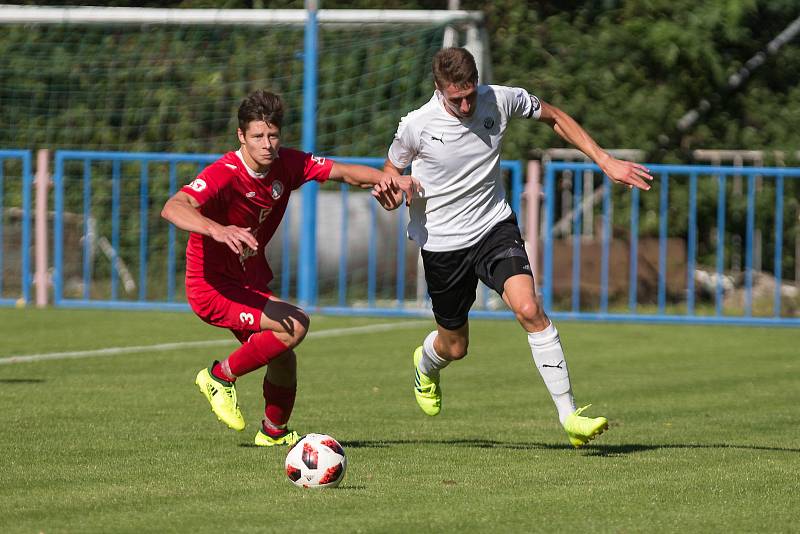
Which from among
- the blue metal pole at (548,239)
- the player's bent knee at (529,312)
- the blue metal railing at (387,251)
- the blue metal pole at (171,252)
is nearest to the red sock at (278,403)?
the player's bent knee at (529,312)

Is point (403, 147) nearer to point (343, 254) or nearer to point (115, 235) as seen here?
point (343, 254)

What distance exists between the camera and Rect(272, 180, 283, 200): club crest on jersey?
7.33m

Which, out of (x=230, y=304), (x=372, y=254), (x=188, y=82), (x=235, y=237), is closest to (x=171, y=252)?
(x=372, y=254)

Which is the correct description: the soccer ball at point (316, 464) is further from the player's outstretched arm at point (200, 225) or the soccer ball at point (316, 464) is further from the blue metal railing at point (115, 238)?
the blue metal railing at point (115, 238)

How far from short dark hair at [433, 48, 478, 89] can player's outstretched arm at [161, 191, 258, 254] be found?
1285mm

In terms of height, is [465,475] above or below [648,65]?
below

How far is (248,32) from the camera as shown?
61.5 ft

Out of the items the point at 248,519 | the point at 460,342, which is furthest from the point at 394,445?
the point at 248,519

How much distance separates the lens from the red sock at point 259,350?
7.24 metres

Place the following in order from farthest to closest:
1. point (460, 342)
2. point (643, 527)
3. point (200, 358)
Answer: point (200, 358) < point (460, 342) < point (643, 527)

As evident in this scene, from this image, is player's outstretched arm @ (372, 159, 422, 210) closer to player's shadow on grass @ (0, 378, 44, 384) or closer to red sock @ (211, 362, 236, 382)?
red sock @ (211, 362, 236, 382)

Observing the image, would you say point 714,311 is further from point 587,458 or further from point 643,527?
point 643,527

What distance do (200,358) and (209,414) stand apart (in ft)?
10.8

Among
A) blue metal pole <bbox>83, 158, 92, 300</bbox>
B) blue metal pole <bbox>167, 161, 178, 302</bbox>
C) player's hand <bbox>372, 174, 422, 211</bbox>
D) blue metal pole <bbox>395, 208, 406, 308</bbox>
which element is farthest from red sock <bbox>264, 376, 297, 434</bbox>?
blue metal pole <bbox>167, 161, 178, 302</bbox>
